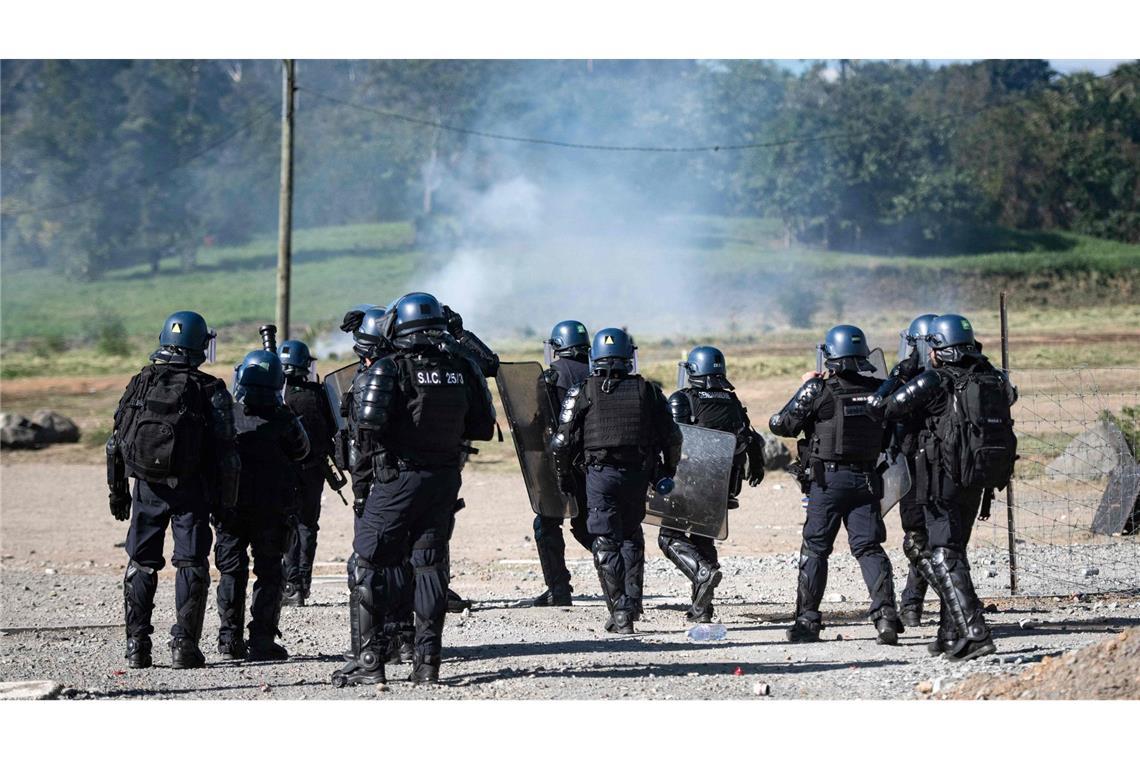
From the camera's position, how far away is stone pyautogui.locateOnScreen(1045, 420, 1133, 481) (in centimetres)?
1355

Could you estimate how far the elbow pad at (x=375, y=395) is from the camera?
7.16 m

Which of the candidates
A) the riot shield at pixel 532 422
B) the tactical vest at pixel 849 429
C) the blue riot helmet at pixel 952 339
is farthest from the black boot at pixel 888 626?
the riot shield at pixel 532 422

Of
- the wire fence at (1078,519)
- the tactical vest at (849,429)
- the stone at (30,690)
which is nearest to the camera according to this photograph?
the stone at (30,690)

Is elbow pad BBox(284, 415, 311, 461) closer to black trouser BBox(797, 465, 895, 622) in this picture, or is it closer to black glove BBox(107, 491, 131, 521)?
black glove BBox(107, 491, 131, 521)

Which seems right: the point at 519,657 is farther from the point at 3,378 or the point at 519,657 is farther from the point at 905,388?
the point at 3,378

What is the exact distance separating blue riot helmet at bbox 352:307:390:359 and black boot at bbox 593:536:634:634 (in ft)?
6.31

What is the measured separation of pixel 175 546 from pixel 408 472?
167 cm

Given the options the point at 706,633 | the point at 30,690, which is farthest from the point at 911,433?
the point at 30,690

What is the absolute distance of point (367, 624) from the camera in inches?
289

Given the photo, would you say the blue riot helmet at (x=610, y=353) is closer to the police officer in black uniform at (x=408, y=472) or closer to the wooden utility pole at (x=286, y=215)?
the police officer in black uniform at (x=408, y=472)

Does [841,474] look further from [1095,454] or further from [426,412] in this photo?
[1095,454]

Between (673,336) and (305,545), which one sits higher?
(673,336)

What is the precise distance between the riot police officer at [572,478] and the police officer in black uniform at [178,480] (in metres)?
2.33

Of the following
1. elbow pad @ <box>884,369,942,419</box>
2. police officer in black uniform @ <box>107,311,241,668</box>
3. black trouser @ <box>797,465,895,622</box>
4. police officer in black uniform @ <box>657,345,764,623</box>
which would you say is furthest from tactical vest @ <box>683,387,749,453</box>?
police officer in black uniform @ <box>107,311,241,668</box>
